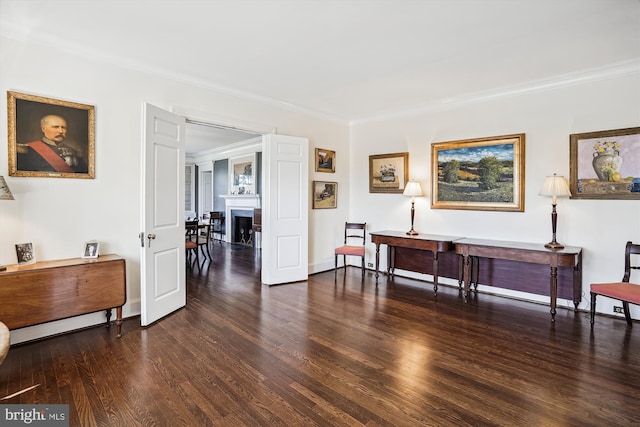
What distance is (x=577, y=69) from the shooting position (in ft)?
12.4

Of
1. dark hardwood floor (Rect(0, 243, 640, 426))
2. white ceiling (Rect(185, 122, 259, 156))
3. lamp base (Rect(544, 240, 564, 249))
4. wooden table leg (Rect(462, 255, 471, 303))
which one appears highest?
white ceiling (Rect(185, 122, 259, 156))

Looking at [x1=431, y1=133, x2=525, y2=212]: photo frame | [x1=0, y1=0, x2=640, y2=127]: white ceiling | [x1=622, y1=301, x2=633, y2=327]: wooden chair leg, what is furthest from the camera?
[x1=431, y1=133, x2=525, y2=212]: photo frame

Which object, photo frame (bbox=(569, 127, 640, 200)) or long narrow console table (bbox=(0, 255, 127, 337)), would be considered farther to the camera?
photo frame (bbox=(569, 127, 640, 200))

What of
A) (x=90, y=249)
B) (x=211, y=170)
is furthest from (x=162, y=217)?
(x=211, y=170)

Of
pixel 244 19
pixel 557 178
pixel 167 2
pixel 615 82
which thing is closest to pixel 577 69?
pixel 615 82

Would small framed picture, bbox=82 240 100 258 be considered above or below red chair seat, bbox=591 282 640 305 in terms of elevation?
above

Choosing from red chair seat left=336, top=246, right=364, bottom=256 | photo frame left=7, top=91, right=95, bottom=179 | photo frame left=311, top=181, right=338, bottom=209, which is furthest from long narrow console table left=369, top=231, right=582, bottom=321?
photo frame left=7, top=91, right=95, bottom=179

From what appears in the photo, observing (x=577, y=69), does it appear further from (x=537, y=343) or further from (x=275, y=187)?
(x=275, y=187)

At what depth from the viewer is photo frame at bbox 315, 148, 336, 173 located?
5778 mm

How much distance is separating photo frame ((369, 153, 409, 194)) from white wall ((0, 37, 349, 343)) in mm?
3022

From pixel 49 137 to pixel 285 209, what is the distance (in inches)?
115

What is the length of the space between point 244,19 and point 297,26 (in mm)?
455

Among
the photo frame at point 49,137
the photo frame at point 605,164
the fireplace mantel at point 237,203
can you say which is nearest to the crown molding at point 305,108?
the photo frame at point 49,137

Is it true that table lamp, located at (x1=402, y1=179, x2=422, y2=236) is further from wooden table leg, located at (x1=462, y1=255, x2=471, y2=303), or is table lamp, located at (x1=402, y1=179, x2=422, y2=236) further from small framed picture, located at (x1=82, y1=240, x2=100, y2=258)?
small framed picture, located at (x1=82, y1=240, x2=100, y2=258)
